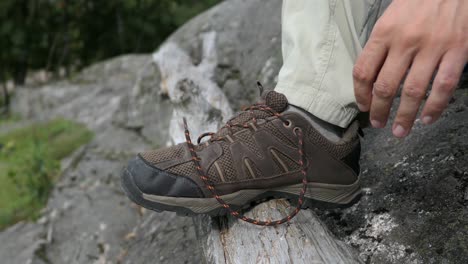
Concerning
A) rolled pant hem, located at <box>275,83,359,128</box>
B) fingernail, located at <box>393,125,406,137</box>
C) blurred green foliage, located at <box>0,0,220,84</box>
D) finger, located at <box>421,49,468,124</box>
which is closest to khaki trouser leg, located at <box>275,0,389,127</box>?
rolled pant hem, located at <box>275,83,359,128</box>

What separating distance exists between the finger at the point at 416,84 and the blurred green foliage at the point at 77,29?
12.6 m

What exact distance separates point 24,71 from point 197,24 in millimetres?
11963

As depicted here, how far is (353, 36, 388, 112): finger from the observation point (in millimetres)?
1210

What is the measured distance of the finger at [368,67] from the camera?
1.21 m

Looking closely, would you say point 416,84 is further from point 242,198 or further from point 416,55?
point 242,198

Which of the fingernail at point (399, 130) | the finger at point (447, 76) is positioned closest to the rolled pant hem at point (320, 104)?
the fingernail at point (399, 130)

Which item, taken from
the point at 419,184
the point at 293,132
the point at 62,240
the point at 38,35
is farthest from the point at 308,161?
the point at 38,35

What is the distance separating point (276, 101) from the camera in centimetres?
155

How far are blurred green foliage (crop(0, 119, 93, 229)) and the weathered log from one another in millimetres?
2803

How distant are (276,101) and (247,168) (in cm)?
25

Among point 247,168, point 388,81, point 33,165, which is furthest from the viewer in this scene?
point 33,165

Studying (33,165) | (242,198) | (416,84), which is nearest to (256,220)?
(242,198)

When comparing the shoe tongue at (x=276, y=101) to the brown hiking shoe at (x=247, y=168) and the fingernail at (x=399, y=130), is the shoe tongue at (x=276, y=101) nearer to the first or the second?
the brown hiking shoe at (x=247, y=168)

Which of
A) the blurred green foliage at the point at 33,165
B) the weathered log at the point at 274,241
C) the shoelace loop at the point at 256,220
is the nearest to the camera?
the weathered log at the point at 274,241
